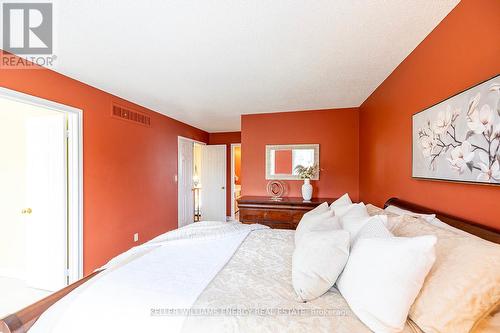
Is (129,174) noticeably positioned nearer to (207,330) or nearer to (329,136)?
(207,330)

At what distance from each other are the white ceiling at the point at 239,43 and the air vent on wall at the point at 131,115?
0.22m

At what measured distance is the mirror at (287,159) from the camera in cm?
356

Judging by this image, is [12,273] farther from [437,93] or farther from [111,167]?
[437,93]

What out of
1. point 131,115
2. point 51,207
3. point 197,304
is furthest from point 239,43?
point 51,207

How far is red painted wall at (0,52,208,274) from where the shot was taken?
7.14 ft

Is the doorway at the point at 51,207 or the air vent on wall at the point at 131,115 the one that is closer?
the doorway at the point at 51,207

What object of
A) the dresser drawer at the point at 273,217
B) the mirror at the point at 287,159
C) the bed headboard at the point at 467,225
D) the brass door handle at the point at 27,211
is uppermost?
the mirror at the point at 287,159

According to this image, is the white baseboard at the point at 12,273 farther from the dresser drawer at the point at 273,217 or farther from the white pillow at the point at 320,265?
the white pillow at the point at 320,265

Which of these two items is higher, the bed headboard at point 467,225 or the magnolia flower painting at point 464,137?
the magnolia flower painting at point 464,137

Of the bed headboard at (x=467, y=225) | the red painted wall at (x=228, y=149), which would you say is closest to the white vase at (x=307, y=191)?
the bed headboard at (x=467, y=225)

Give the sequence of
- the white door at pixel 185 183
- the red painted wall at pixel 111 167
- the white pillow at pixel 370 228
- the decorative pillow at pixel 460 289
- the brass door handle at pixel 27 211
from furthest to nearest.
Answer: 1. the white door at pixel 185 183
2. the brass door handle at pixel 27 211
3. the red painted wall at pixel 111 167
4. the white pillow at pixel 370 228
5. the decorative pillow at pixel 460 289

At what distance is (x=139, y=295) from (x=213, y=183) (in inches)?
184

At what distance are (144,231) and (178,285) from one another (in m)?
2.63

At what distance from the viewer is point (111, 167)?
9.11 ft
